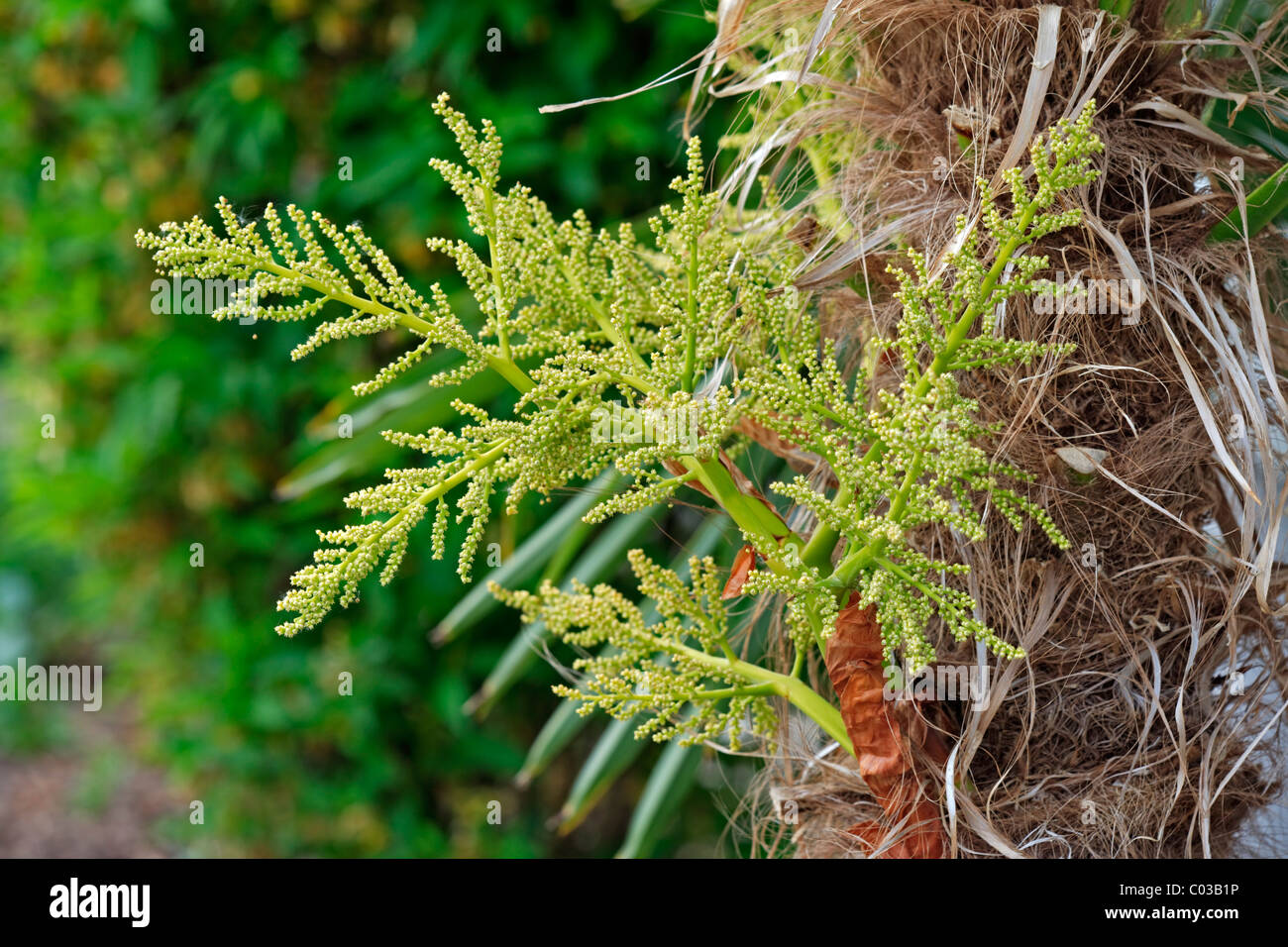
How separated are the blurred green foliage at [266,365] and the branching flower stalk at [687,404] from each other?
793 millimetres

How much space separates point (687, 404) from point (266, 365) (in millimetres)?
1143

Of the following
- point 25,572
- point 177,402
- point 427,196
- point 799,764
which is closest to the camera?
point 799,764

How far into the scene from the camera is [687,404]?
42 centimetres

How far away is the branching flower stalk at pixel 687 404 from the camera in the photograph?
0.40m

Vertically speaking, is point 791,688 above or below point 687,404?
below

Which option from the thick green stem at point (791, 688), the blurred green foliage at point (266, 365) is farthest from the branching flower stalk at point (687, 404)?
the blurred green foliage at point (266, 365)

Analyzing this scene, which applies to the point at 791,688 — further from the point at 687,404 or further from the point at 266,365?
the point at 266,365

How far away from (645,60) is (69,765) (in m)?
2.23

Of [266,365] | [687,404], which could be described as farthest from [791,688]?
[266,365]

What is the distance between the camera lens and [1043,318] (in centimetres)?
49

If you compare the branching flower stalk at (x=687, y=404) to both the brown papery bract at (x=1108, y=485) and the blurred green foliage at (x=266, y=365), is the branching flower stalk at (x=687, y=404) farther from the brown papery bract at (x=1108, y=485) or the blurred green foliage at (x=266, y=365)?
the blurred green foliage at (x=266, y=365)

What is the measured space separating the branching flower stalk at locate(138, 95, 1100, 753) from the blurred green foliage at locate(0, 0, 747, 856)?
0.79 metres
